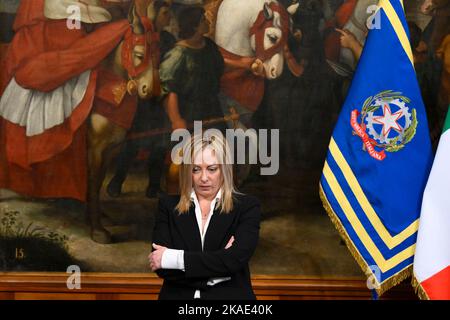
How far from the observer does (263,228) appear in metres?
6.66

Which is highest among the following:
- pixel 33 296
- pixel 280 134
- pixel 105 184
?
pixel 280 134

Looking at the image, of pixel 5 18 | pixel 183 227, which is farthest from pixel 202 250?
pixel 5 18

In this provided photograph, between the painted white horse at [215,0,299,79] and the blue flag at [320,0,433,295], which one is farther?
the painted white horse at [215,0,299,79]

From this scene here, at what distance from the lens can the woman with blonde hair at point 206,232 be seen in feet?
13.8

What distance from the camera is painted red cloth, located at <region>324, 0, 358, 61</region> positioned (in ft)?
21.6

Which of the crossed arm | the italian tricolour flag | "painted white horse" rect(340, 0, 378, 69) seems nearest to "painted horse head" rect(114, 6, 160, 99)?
"painted white horse" rect(340, 0, 378, 69)

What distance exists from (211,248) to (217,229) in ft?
0.38

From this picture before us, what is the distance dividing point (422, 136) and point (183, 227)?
237cm

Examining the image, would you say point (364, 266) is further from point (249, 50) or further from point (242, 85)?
point (249, 50)

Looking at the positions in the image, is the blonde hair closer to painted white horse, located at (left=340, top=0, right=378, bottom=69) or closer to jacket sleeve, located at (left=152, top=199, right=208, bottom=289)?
jacket sleeve, located at (left=152, top=199, right=208, bottom=289)

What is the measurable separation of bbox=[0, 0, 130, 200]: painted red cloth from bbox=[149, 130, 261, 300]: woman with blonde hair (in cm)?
241

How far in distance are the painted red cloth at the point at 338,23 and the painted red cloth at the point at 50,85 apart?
5.85 ft

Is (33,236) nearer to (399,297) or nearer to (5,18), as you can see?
(5,18)

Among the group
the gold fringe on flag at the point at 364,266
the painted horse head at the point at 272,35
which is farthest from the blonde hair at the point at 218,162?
the painted horse head at the point at 272,35
